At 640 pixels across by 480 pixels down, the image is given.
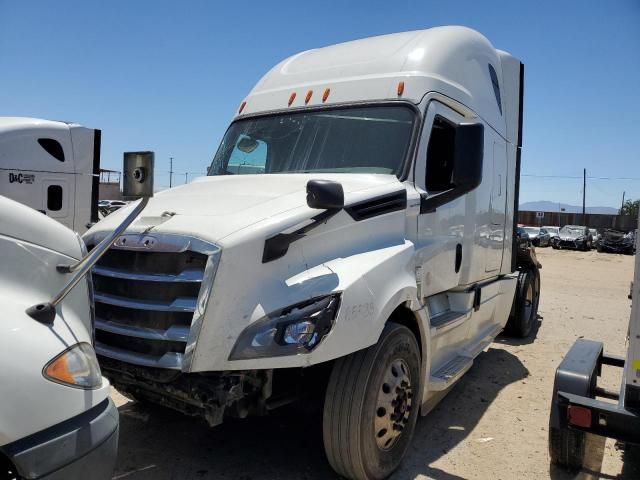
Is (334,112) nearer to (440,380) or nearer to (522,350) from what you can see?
(440,380)

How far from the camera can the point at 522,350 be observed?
755 cm

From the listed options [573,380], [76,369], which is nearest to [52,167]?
[76,369]

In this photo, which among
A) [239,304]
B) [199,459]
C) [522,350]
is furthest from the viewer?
[522,350]

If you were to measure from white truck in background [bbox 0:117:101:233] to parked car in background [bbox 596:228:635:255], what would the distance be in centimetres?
3342

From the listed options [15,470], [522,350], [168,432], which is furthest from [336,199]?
[522,350]

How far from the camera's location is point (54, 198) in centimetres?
938

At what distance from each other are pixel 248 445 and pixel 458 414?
79.8 inches

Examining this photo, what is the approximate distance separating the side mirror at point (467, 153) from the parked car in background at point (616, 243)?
34.4 m

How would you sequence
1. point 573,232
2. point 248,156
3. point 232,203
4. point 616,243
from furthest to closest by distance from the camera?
point 573,232, point 616,243, point 248,156, point 232,203

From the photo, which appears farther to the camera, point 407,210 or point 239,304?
point 407,210

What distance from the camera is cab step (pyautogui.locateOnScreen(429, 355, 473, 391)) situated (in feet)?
13.3

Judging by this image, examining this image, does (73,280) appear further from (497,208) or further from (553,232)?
(553,232)

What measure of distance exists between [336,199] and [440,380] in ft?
6.01

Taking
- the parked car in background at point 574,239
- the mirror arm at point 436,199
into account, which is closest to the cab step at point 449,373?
the mirror arm at point 436,199
